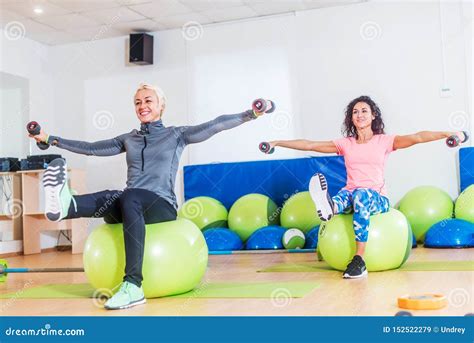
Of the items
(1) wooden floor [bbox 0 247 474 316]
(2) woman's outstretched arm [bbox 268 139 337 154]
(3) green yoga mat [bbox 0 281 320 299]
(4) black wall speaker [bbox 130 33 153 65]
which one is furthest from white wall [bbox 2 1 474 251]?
(3) green yoga mat [bbox 0 281 320 299]

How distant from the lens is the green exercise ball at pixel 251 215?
6086mm

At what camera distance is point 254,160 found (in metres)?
6.85

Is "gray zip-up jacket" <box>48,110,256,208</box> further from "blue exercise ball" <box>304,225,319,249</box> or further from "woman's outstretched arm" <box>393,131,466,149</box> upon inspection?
"blue exercise ball" <box>304,225,319,249</box>

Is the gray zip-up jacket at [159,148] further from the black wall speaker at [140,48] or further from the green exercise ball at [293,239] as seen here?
the black wall speaker at [140,48]

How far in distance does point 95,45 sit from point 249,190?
2.89 meters

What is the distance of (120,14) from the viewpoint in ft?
22.0

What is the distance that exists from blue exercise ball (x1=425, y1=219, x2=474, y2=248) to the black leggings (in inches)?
119

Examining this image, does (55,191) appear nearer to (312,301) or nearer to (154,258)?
(154,258)

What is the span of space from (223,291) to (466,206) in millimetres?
3231

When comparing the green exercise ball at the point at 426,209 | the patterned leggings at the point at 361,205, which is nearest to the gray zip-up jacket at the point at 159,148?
the patterned leggings at the point at 361,205

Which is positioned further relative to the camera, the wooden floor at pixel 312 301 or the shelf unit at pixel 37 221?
the shelf unit at pixel 37 221

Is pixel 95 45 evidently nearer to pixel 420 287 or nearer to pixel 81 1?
pixel 81 1

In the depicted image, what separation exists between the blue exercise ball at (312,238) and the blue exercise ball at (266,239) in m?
0.25

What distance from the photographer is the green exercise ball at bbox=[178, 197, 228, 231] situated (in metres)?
6.27
